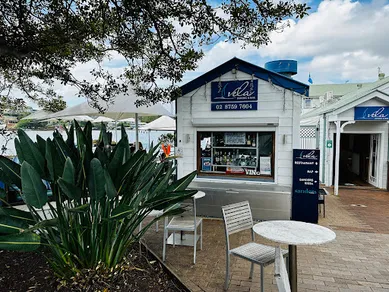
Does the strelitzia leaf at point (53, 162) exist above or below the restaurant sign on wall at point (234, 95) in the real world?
below

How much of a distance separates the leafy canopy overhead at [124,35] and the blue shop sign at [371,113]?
5832 mm

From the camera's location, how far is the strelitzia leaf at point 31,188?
1732 millimetres

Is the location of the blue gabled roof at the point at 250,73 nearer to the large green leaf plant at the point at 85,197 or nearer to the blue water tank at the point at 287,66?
the blue water tank at the point at 287,66

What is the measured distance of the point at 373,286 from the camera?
3.23 meters

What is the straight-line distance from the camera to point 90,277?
223 cm

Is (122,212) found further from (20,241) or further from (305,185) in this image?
(305,185)

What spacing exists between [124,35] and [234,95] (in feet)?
8.88

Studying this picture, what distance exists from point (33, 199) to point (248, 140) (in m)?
5.08

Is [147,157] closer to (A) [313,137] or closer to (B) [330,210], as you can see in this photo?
(B) [330,210]

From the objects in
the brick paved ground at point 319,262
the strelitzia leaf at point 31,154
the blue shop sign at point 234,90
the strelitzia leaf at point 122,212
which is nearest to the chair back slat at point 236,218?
the brick paved ground at point 319,262

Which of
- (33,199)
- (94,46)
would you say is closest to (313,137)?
(94,46)

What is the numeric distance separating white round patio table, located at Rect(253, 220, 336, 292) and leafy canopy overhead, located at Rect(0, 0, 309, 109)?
267 centimetres

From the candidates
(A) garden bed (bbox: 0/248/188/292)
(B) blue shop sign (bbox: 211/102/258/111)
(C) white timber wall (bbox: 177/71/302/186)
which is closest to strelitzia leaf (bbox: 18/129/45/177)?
(A) garden bed (bbox: 0/248/188/292)

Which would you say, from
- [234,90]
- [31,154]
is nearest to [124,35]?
[234,90]
